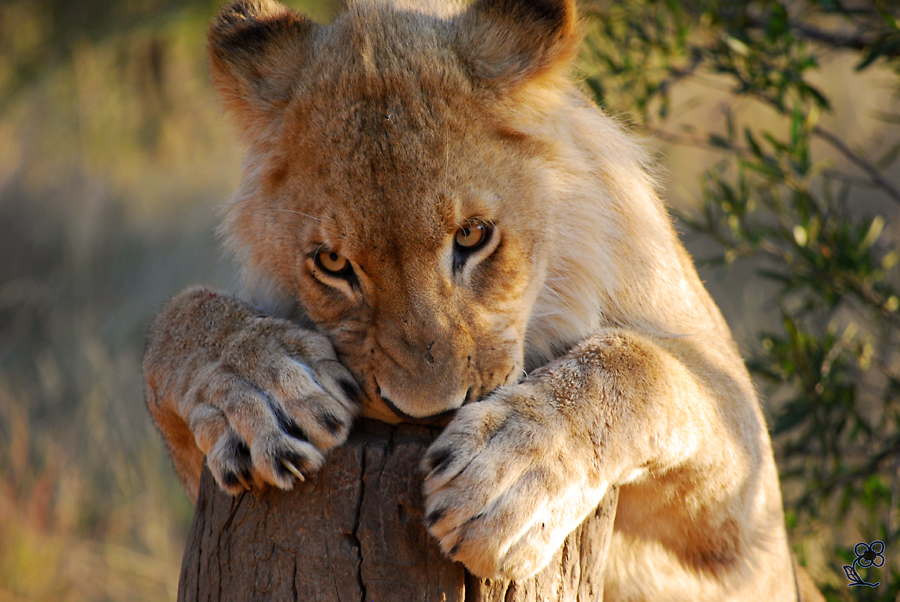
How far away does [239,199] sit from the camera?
3273 millimetres

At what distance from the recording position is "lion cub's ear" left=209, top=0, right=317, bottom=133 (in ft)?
9.98

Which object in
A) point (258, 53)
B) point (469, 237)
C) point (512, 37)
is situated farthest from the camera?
point (258, 53)

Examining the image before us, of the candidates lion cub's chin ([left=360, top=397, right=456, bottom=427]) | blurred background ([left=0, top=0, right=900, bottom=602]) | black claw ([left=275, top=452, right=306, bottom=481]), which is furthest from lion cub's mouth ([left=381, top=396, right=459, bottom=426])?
blurred background ([left=0, top=0, right=900, bottom=602])

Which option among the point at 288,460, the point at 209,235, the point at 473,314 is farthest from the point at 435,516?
the point at 209,235

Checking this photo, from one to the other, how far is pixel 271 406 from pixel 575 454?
0.92 metres

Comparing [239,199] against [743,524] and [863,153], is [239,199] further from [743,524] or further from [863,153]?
[863,153]

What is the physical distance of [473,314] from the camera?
2.57m

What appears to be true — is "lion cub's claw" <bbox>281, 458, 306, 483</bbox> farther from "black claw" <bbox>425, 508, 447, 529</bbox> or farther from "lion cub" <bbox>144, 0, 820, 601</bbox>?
"black claw" <bbox>425, 508, 447, 529</bbox>

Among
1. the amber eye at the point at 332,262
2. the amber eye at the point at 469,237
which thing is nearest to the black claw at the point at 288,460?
the amber eye at the point at 332,262

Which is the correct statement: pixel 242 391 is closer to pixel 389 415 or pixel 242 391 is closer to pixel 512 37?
pixel 389 415

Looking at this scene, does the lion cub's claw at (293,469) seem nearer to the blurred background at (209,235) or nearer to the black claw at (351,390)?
the black claw at (351,390)

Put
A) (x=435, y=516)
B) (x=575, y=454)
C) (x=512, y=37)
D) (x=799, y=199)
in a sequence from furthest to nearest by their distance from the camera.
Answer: (x=799, y=199) → (x=512, y=37) → (x=575, y=454) → (x=435, y=516)

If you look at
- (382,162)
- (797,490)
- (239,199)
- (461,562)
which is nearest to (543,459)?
(461,562)

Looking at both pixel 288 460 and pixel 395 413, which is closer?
pixel 288 460
